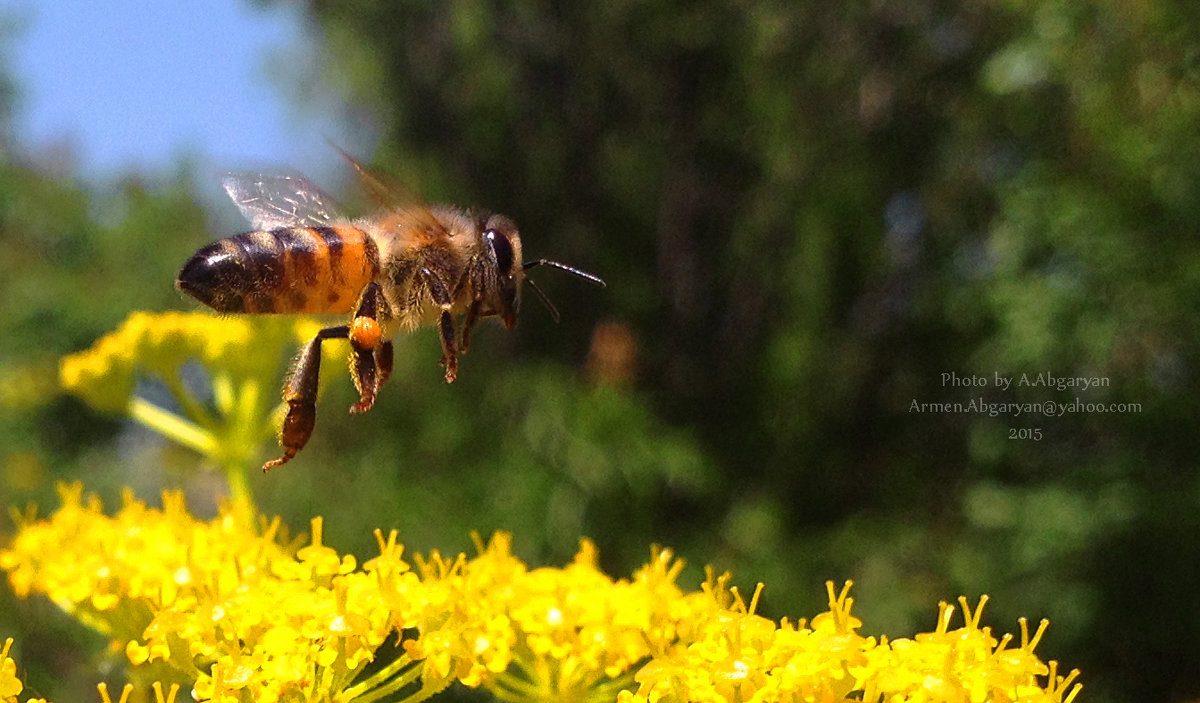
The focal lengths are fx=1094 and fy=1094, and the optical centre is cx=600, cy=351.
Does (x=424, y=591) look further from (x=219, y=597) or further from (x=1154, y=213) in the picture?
(x=1154, y=213)

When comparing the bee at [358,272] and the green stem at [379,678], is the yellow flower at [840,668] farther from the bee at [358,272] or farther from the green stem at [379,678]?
the bee at [358,272]

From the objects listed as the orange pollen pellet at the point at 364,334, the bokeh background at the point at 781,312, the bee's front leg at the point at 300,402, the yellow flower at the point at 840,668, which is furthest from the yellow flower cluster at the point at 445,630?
the bokeh background at the point at 781,312

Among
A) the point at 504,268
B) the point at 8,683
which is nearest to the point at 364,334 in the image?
the point at 504,268

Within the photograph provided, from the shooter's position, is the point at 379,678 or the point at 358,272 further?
the point at 358,272

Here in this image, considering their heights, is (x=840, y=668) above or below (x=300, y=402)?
below

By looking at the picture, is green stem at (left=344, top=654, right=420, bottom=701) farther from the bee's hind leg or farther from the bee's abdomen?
the bee's abdomen

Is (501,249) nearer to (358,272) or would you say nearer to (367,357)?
(358,272)

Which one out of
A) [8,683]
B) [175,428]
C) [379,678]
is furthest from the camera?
[175,428]
